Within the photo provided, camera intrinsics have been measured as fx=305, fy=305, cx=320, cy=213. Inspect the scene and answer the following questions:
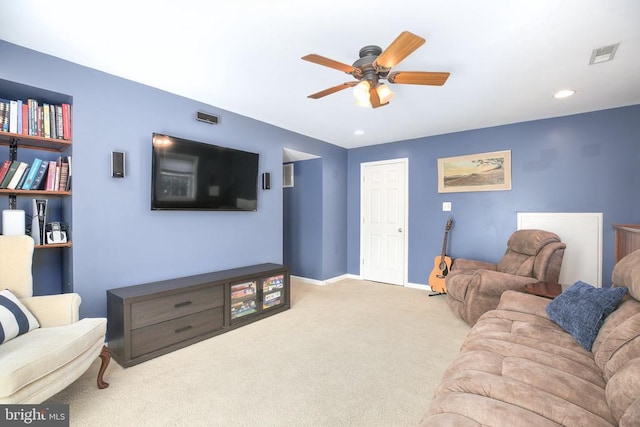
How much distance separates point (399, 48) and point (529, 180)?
3097mm

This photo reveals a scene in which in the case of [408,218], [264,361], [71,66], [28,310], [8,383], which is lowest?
[264,361]

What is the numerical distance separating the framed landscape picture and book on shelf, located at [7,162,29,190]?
4.54 m

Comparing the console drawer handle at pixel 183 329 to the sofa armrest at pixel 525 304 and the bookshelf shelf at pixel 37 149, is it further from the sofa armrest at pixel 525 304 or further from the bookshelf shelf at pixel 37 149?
the sofa armrest at pixel 525 304

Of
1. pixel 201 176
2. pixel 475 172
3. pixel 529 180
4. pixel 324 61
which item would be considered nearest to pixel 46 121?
pixel 201 176

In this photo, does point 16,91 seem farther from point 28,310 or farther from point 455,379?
point 455,379

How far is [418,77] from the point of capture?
2059mm

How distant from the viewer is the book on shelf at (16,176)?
2161 mm

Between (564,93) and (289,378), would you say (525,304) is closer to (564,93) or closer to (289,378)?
(289,378)

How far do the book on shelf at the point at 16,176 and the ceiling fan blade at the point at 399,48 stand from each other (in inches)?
102

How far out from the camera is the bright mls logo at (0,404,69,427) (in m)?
1.39

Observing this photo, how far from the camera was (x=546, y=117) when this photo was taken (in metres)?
3.69

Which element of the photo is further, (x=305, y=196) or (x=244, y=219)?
(x=305, y=196)

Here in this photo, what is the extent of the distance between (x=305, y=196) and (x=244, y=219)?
1655 millimetres

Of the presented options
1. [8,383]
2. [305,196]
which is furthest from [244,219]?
[8,383]
